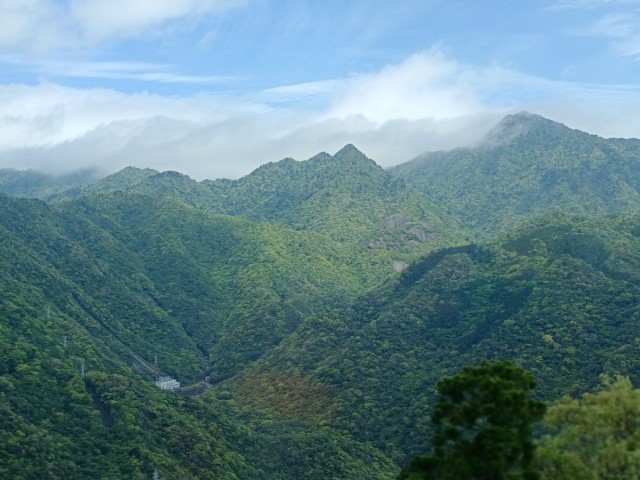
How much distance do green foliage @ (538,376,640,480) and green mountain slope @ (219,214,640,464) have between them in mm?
67247

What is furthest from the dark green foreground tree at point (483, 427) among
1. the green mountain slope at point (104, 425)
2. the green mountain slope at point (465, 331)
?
the green mountain slope at point (465, 331)

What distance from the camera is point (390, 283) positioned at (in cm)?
17938

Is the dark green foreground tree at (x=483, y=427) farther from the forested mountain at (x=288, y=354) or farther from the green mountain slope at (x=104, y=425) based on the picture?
the green mountain slope at (x=104, y=425)

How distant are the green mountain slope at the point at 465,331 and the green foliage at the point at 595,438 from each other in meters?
67.2

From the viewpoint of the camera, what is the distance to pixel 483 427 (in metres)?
32.8

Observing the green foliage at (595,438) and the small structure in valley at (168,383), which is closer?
the green foliage at (595,438)

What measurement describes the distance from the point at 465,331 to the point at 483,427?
10710 cm

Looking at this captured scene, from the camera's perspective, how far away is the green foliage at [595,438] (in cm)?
3081

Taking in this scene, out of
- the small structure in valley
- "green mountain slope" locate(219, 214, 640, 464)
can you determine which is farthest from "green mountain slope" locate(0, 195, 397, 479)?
the small structure in valley

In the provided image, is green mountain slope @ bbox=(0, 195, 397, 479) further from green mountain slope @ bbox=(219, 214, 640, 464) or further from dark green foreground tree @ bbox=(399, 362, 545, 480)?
dark green foreground tree @ bbox=(399, 362, 545, 480)

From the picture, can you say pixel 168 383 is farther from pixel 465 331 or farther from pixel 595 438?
pixel 595 438

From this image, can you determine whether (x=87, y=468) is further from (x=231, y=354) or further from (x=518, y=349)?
(x=231, y=354)

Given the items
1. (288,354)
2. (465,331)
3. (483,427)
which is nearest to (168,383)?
(288,354)

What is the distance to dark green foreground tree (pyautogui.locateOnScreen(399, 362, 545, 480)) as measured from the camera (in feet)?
103
